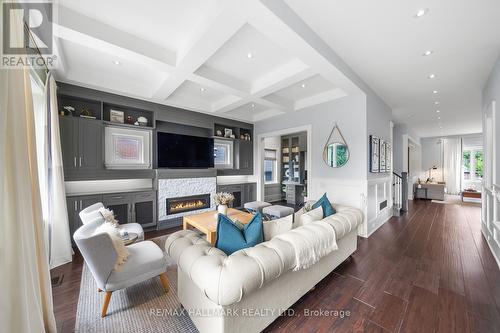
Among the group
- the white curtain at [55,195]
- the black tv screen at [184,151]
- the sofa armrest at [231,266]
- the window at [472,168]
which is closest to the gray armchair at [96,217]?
the white curtain at [55,195]

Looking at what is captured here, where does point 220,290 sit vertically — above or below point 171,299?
above

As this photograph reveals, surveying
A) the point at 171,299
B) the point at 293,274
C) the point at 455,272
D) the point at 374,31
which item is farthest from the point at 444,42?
the point at 171,299

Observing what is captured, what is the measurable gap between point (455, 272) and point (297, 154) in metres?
5.03

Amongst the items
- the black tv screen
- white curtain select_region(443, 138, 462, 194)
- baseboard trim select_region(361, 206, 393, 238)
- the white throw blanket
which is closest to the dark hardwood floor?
baseboard trim select_region(361, 206, 393, 238)

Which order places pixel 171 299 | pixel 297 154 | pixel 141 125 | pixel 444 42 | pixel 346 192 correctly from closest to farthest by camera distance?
pixel 171 299, pixel 444 42, pixel 346 192, pixel 141 125, pixel 297 154

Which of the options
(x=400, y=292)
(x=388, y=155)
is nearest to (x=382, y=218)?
(x=388, y=155)

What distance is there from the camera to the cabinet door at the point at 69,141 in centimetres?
305

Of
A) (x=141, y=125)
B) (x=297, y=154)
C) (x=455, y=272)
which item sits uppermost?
(x=141, y=125)

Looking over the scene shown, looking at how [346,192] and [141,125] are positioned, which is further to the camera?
[141,125]

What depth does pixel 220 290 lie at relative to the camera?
1.10 metres

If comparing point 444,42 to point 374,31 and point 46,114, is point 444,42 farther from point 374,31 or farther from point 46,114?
point 46,114

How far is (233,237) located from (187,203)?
312 centimetres

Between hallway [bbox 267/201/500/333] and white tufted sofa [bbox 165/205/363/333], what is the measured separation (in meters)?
0.29

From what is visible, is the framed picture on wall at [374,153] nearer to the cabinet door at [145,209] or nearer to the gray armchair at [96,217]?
the gray armchair at [96,217]
